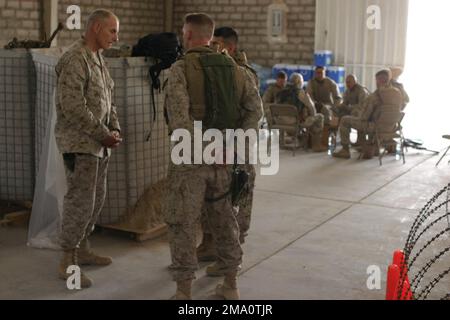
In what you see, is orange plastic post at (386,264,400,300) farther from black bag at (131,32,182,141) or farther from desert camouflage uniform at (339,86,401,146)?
desert camouflage uniform at (339,86,401,146)

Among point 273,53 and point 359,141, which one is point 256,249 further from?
point 273,53

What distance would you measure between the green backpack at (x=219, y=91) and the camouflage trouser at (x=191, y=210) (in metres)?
0.24

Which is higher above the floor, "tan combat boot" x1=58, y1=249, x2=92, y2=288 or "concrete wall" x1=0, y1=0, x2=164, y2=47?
"concrete wall" x1=0, y1=0, x2=164, y2=47

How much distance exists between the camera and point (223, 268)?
3.29m

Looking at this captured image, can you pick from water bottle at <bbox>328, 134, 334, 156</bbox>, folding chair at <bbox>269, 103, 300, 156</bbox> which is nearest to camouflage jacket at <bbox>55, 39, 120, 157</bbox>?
folding chair at <bbox>269, 103, 300, 156</bbox>

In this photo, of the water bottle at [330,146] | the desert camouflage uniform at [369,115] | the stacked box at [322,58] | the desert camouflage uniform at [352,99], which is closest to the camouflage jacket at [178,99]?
the desert camouflage uniform at [369,115]

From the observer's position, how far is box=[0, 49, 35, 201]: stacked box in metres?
4.73

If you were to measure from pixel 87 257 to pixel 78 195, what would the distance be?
592 mm

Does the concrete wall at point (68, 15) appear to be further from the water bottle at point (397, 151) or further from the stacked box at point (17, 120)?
the water bottle at point (397, 151)

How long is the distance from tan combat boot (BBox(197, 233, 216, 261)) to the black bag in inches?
35.6

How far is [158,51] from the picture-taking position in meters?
4.32

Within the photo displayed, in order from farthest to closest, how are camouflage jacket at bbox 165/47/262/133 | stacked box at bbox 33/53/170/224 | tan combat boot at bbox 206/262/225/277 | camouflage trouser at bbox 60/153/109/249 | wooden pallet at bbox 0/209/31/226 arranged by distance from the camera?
wooden pallet at bbox 0/209/31/226 < stacked box at bbox 33/53/170/224 < tan combat boot at bbox 206/262/225/277 < camouflage trouser at bbox 60/153/109/249 < camouflage jacket at bbox 165/47/262/133

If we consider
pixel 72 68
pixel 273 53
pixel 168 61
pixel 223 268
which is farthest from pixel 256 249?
pixel 273 53

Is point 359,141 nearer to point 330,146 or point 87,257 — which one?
point 330,146
